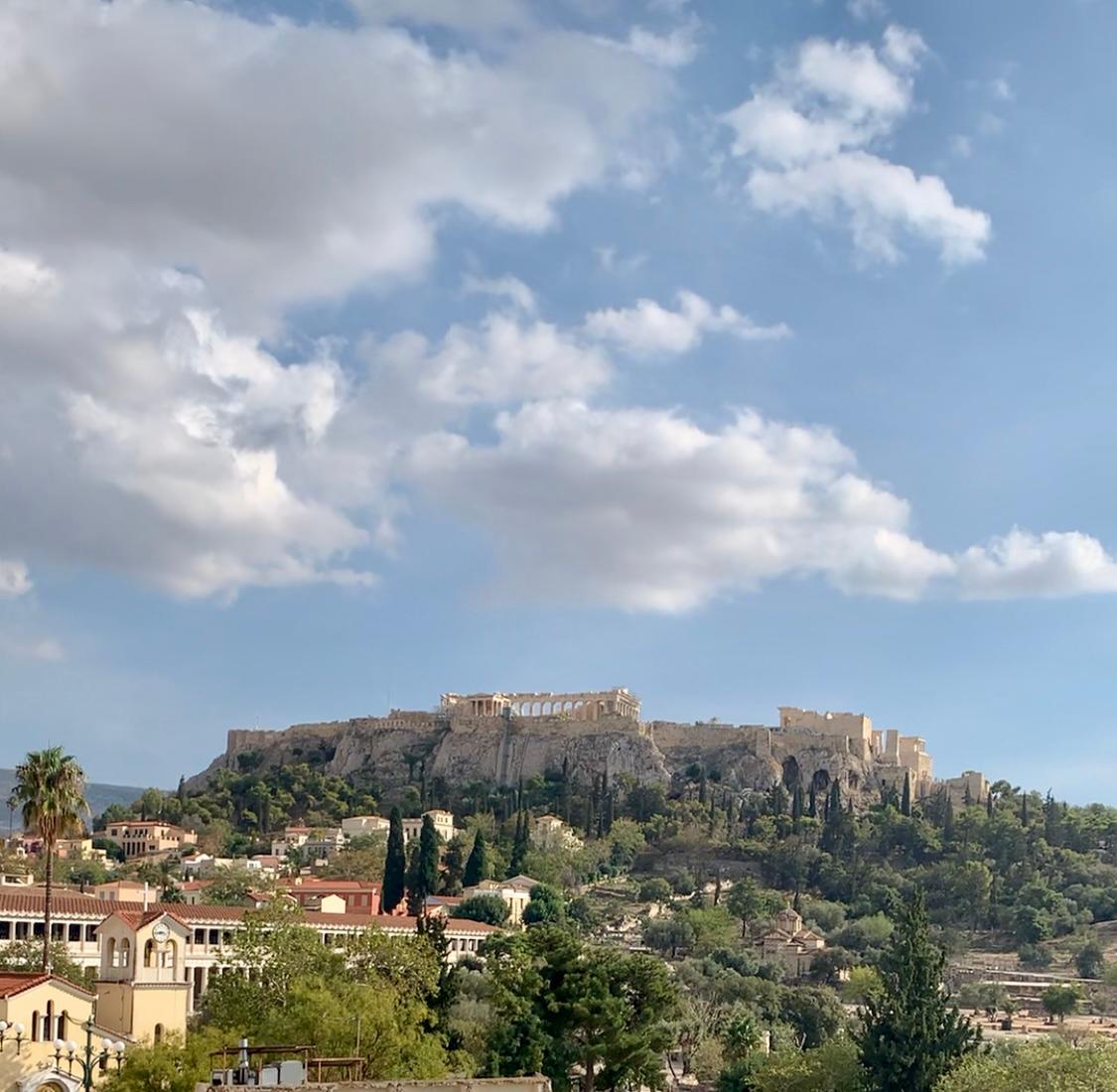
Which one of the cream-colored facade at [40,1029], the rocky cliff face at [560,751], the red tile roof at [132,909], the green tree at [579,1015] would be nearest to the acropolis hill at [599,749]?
the rocky cliff face at [560,751]

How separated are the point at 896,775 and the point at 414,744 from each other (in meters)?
49.7

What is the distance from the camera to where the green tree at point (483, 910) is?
102m

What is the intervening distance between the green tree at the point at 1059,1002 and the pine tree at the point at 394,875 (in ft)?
125

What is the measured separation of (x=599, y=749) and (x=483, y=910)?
69.4 metres

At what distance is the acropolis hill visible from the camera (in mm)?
169125

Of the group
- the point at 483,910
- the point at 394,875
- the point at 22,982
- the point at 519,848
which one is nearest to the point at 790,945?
the point at 483,910

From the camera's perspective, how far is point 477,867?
119125 mm

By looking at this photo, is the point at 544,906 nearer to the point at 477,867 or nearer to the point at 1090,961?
the point at 477,867

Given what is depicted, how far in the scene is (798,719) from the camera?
179000 millimetres

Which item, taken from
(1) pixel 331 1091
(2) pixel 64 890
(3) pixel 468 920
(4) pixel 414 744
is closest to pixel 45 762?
(1) pixel 331 1091

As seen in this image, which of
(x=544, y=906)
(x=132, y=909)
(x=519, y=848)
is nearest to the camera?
(x=132, y=909)

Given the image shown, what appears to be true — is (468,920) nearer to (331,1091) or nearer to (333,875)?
(333,875)

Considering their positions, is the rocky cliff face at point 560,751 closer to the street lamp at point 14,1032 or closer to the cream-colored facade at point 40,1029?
the cream-colored facade at point 40,1029

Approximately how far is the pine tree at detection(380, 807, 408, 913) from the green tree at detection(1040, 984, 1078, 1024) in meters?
38.2
